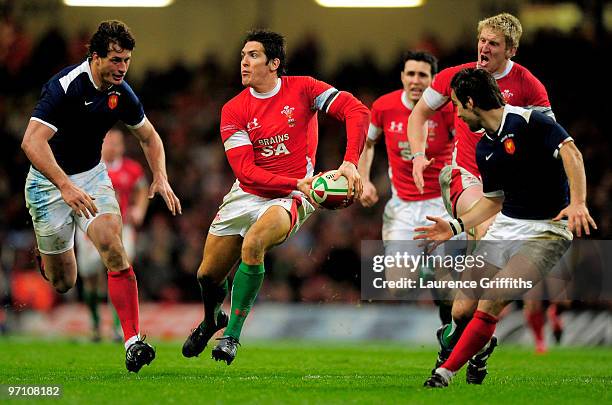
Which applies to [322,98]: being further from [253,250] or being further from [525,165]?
[525,165]

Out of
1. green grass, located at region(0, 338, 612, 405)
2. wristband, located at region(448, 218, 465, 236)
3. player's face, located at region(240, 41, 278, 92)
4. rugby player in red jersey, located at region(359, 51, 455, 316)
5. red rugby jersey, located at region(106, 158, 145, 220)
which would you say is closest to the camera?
green grass, located at region(0, 338, 612, 405)

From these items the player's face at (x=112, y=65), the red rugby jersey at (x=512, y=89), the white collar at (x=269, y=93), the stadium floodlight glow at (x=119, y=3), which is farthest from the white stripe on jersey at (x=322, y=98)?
the stadium floodlight glow at (x=119, y=3)

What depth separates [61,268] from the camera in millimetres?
8688

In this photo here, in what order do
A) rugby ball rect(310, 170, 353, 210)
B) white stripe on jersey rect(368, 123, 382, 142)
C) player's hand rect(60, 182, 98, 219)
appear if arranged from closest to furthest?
player's hand rect(60, 182, 98, 219), rugby ball rect(310, 170, 353, 210), white stripe on jersey rect(368, 123, 382, 142)

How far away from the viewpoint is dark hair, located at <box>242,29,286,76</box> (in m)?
8.74

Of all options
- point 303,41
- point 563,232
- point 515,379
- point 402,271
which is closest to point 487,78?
point 563,232

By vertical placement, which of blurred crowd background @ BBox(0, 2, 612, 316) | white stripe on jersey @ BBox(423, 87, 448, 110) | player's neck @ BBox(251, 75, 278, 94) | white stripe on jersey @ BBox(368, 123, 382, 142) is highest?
player's neck @ BBox(251, 75, 278, 94)

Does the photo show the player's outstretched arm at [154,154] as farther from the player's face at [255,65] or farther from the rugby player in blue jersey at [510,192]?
the rugby player in blue jersey at [510,192]

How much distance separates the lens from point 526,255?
721cm

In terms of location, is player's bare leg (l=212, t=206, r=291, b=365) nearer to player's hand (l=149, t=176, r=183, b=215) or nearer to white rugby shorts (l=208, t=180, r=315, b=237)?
white rugby shorts (l=208, t=180, r=315, b=237)

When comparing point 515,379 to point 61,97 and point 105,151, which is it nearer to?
point 61,97

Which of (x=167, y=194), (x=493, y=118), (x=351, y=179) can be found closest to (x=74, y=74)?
(x=167, y=194)

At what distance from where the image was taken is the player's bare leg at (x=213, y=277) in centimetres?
881

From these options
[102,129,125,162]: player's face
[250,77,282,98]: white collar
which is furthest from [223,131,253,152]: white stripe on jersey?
[102,129,125,162]: player's face
